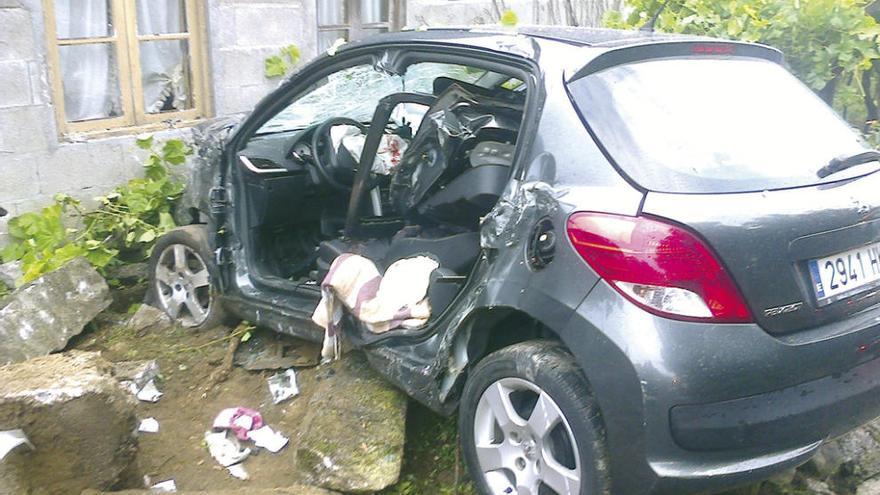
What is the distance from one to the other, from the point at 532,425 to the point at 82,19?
435 cm

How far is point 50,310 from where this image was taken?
188 inches

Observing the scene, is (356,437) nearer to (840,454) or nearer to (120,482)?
(120,482)

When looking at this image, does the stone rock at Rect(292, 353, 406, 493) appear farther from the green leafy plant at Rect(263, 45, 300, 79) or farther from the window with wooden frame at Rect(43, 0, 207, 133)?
the green leafy plant at Rect(263, 45, 300, 79)

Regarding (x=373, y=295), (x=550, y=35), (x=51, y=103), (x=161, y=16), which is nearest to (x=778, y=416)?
(x=550, y=35)

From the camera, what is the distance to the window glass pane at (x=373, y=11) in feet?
25.3

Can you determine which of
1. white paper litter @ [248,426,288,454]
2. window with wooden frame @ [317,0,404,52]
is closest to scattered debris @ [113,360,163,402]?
white paper litter @ [248,426,288,454]

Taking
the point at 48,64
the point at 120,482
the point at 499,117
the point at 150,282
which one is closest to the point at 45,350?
the point at 150,282

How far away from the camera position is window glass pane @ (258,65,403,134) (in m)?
4.53

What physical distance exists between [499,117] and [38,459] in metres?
2.20

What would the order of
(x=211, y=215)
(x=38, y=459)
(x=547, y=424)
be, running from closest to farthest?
(x=547, y=424), (x=38, y=459), (x=211, y=215)

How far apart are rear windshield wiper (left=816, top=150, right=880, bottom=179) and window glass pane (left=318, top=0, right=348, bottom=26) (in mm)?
5169

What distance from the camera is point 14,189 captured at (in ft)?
17.6

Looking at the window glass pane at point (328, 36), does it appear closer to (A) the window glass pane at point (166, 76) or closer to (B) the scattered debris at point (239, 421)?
(A) the window glass pane at point (166, 76)

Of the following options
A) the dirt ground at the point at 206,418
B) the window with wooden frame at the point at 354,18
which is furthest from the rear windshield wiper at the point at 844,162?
the window with wooden frame at the point at 354,18
